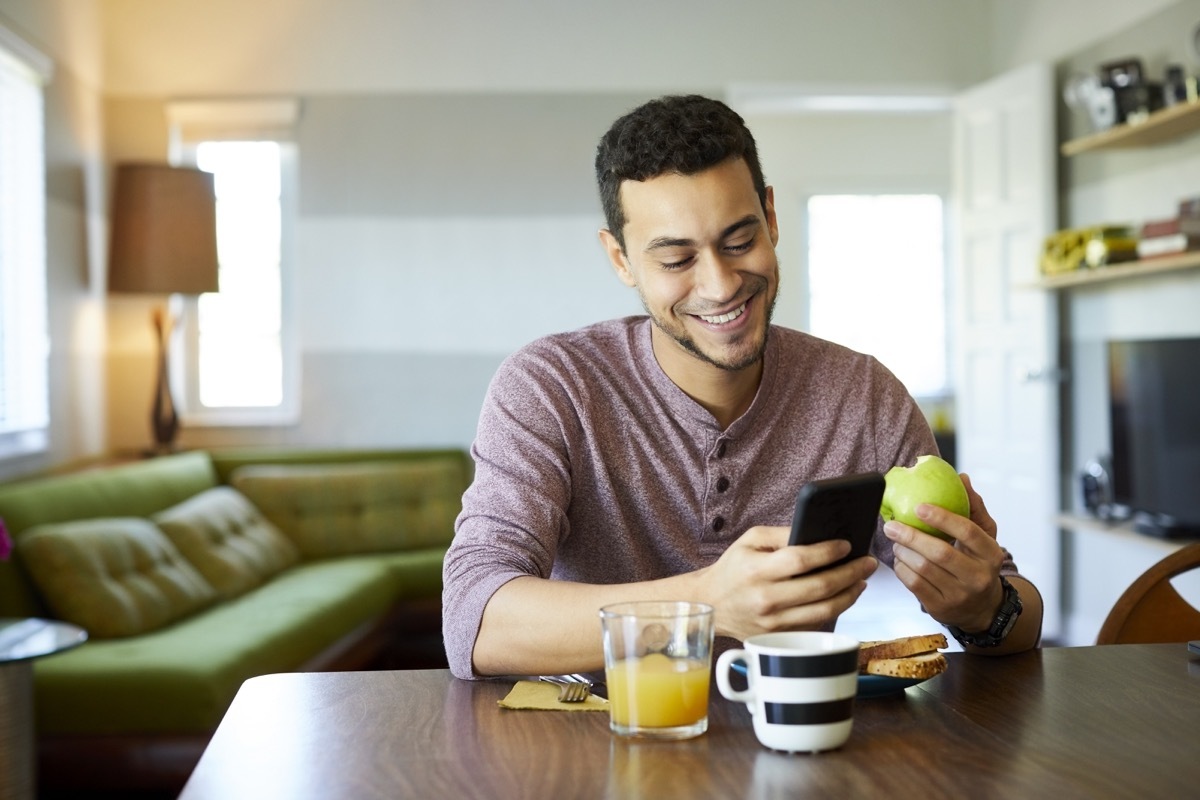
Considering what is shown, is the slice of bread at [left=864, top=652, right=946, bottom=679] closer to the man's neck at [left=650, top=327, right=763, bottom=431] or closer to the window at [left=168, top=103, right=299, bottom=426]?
the man's neck at [left=650, top=327, right=763, bottom=431]

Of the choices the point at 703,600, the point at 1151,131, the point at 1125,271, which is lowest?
the point at 703,600

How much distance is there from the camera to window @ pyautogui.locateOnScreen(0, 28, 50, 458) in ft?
13.0

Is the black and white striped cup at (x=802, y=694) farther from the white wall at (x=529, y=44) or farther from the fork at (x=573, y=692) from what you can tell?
the white wall at (x=529, y=44)

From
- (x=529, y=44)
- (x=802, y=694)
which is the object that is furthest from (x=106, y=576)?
(x=529, y=44)

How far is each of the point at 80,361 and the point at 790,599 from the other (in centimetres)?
423

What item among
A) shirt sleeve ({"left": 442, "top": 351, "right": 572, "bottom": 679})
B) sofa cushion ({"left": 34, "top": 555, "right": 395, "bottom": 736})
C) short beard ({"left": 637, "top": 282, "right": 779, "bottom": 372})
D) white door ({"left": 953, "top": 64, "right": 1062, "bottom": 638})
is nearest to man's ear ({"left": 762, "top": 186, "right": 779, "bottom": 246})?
short beard ({"left": 637, "top": 282, "right": 779, "bottom": 372})

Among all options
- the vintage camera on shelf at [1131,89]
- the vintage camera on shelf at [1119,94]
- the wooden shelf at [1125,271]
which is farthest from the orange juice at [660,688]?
the vintage camera on shelf at [1131,89]

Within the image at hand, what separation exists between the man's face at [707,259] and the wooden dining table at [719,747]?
1.70 feet

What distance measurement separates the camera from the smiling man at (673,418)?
56.5 inches

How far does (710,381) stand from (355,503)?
Result: 10.9ft

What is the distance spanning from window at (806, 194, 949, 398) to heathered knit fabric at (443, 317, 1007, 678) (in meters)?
6.83

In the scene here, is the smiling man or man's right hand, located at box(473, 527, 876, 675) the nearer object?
man's right hand, located at box(473, 527, 876, 675)

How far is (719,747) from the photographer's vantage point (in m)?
1.01

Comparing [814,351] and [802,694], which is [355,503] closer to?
[814,351]
